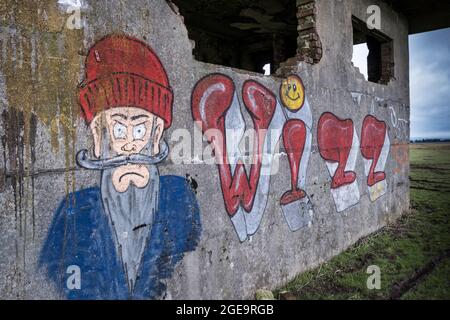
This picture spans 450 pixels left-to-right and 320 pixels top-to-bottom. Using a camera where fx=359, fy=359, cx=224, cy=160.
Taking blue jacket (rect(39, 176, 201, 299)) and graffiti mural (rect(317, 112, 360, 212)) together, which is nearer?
blue jacket (rect(39, 176, 201, 299))

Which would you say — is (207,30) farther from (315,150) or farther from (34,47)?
(34,47)

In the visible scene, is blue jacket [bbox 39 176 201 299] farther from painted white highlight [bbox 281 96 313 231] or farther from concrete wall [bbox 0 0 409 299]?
painted white highlight [bbox 281 96 313 231]

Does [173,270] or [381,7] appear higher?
[381,7]

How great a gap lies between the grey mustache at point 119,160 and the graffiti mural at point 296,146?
5.67 ft

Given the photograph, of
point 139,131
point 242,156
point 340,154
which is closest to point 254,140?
point 242,156

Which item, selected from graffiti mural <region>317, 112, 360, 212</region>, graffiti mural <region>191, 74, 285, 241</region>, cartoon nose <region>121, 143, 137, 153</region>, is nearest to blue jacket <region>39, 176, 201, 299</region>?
cartoon nose <region>121, 143, 137, 153</region>

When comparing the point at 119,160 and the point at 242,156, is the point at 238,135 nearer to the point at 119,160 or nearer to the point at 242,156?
the point at 242,156

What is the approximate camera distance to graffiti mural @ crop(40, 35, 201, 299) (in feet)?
8.02

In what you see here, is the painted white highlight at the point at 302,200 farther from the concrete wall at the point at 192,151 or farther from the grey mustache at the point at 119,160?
the grey mustache at the point at 119,160

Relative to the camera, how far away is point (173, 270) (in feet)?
9.82

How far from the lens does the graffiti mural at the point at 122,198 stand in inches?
96.2
